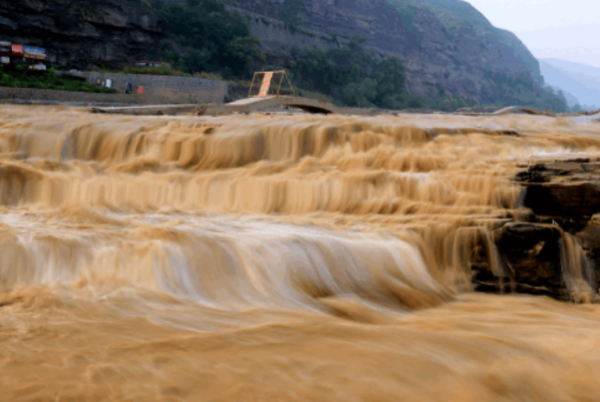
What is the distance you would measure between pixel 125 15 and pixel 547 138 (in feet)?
136

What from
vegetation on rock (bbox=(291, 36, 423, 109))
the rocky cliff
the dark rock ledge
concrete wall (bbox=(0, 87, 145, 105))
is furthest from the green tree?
the dark rock ledge

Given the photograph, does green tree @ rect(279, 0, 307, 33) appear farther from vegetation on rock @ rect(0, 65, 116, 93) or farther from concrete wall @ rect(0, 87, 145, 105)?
concrete wall @ rect(0, 87, 145, 105)

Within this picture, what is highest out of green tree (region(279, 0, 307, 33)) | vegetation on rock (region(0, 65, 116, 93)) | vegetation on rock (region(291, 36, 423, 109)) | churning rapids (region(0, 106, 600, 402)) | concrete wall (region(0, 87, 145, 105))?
green tree (region(279, 0, 307, 33))

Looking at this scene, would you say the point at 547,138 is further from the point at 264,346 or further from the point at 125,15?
the point at 125,15

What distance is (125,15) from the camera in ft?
139

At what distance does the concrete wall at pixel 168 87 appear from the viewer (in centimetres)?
3141

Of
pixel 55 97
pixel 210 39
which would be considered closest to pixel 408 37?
pixel 210 39

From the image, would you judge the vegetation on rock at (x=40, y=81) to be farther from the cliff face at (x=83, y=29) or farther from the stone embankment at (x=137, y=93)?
the cliff face at (x=83, y=29)

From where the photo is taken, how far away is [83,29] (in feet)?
130

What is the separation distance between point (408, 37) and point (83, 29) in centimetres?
5735

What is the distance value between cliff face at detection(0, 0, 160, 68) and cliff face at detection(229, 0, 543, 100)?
15.6 m

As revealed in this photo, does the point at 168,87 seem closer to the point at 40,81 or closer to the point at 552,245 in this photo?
the point at 40,81

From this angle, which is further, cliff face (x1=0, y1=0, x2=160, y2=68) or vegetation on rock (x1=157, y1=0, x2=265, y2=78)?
vegetation on rock (x1=157, y1=0, x2=265, y2=78)

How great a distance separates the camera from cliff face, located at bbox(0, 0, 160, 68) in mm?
37281
